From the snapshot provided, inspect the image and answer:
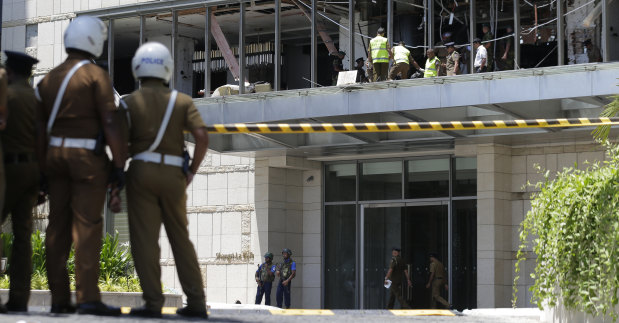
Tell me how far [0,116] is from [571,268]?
609 cm

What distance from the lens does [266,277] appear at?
25.8 meters

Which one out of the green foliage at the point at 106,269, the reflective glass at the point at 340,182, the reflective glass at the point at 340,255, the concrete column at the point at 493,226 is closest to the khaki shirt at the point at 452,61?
the concrete column at the point at 493,226

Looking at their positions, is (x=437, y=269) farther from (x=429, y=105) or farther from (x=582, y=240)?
(x=582, y=240)

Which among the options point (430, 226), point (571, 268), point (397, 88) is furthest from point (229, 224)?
point (571, 268)

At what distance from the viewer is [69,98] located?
779 cm

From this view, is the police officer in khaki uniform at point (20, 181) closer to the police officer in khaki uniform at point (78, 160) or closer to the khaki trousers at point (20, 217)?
the khaki trousers at point (20, 217)

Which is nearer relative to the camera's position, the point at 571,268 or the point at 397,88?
the point at 571,268

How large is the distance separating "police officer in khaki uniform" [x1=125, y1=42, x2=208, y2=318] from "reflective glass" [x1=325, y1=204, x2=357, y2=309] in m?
19.5

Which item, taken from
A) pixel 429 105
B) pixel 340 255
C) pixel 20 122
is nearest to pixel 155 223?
pixel 20 122

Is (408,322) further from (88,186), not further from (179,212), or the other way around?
(88,186)

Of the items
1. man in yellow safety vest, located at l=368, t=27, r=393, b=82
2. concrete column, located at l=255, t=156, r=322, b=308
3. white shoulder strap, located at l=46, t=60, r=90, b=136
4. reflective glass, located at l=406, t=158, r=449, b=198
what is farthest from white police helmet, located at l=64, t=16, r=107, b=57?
concrete column, located at l=255, t=156, r=322, b=308

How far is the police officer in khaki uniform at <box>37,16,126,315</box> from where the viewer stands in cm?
768

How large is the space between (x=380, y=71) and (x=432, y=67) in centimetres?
117

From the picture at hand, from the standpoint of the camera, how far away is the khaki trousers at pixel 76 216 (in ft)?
25.2
